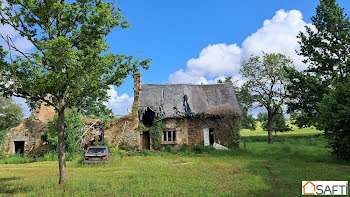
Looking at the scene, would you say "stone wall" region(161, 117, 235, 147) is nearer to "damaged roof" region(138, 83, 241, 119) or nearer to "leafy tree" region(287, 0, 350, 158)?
"damaged roof" region(138, 83, 241, 119)

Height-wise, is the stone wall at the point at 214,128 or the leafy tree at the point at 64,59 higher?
the leafy tree at the point at 64,59

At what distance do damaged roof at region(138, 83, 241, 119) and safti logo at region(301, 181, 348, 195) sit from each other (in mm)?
18428

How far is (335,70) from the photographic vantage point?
24.3 meters

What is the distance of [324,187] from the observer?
10609 mm

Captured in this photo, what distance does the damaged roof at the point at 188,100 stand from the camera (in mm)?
29688

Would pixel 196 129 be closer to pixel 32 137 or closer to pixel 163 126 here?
pixel 163 126

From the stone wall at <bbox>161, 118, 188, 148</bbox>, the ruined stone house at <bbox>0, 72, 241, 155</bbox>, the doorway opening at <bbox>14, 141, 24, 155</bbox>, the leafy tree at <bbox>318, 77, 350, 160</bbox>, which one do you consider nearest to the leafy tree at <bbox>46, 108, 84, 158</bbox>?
the ruined stone house at <bbox>0, 72, 241, 155</bbox>

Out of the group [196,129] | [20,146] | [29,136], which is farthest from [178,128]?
[20,146]

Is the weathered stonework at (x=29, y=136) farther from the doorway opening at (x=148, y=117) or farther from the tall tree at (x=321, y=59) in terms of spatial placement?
the tall tree at (x=321, y=59)

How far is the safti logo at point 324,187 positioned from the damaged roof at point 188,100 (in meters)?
18.4

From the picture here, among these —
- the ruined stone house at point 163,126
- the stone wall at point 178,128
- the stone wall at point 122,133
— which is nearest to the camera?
the stone wall at point 122,133

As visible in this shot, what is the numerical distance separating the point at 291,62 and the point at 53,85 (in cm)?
3911

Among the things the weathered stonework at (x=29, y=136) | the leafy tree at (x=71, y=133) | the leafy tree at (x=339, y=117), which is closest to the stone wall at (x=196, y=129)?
the leafy tree at (x=71, y=133)

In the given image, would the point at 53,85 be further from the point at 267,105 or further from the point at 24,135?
the point at 267,105
